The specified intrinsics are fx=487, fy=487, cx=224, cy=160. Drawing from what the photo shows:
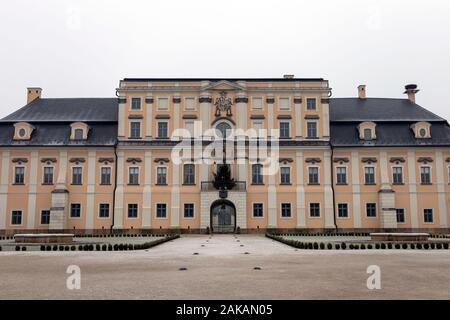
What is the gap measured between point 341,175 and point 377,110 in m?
9.06

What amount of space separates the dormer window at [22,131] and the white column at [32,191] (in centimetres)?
183

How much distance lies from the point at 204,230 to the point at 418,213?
66.9 ft

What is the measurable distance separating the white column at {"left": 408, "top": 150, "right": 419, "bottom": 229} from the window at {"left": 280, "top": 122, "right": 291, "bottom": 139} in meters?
11.9

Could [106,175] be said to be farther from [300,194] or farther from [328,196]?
[328,196]

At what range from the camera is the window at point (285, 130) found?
4750 cm

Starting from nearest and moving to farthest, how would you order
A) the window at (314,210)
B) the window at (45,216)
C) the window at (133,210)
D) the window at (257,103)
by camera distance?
the window at (45,216), the window at (133,210), the window at (314,210), the window at (257,103)

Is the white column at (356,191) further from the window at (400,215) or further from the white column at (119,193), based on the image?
the white column at (119,193)

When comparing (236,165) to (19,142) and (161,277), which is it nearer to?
(19,142)

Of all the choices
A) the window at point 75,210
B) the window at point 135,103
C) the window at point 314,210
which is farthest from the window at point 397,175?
the window at point 75,210

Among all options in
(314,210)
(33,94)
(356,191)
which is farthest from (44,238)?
(356,191)

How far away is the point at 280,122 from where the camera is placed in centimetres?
4766

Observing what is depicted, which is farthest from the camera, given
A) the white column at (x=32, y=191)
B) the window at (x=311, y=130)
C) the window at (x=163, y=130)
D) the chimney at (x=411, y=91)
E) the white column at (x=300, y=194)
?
the chimney at (x=411, y=91)

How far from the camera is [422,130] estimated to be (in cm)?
4784
